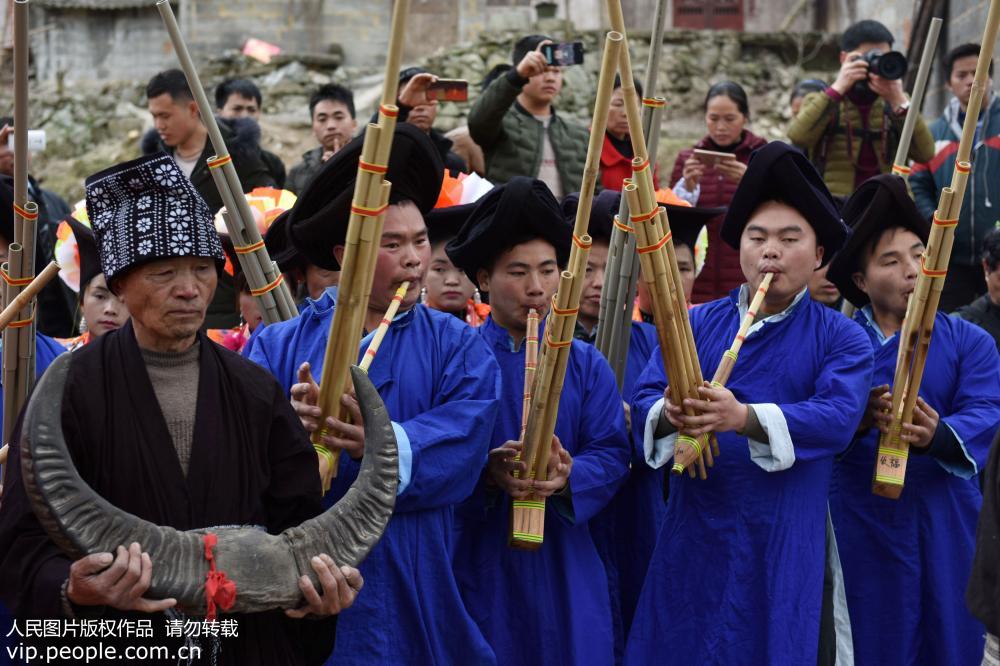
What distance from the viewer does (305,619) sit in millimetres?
3617

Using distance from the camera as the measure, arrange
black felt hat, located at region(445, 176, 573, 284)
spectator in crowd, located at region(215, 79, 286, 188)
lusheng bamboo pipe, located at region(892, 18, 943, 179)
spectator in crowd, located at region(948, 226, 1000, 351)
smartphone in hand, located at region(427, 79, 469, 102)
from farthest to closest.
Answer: spectator in crowd, located at region(215, 79, 286, 188)
smartphone in hand, located at region(427, 79, 469, 102)
spectator in crowd, located at region(948, 226, 1000, 351)
lusheng bamboo pipe, located at region(892, 18, 943, 179)
black felt hat, located at region(445, 176, 573, 284)

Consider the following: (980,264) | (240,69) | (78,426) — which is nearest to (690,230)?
(980,264)

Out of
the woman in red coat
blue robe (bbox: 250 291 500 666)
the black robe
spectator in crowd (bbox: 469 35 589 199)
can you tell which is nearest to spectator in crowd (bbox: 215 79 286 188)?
spectator in crowd (bbox: 469 35 589 199)

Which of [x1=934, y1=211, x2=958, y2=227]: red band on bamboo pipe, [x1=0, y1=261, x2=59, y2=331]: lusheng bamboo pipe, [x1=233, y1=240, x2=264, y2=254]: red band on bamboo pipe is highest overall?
[x1=934, y1=211, x2=958, y2=227]: red band on bamboo pipe

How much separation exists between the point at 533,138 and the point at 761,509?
3417 millimetres

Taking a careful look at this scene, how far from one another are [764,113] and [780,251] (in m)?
15.0

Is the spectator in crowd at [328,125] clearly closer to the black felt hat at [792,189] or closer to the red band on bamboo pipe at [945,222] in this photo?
the black felt hat at [792,189]

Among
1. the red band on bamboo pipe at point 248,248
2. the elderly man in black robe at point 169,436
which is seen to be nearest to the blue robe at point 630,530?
the red band on bamboo pipe at point 248,248

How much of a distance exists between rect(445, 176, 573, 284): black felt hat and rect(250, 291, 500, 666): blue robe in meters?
0.50

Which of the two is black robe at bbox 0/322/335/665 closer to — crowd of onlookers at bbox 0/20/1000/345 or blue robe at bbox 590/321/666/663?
blue robe at bbox 590/321/666/663

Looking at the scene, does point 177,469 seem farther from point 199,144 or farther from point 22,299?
point 199,144

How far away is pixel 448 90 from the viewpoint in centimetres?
729

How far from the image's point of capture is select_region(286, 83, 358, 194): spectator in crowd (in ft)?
26.6

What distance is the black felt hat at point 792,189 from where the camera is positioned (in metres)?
4.66
